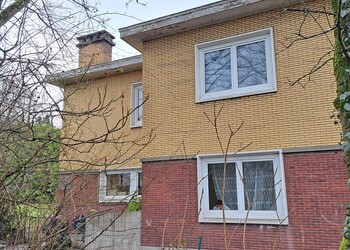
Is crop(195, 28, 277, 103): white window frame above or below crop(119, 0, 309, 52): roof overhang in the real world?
below

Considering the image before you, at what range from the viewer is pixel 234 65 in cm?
818

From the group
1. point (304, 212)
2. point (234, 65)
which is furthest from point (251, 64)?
point (304, 212)

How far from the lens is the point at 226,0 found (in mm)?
7969

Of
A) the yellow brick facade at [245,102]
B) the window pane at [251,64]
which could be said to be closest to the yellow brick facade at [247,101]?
the yellow brick facade at [245,102]

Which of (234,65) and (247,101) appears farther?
(234,65)

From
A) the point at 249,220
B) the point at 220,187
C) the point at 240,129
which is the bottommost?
the point at 249,220

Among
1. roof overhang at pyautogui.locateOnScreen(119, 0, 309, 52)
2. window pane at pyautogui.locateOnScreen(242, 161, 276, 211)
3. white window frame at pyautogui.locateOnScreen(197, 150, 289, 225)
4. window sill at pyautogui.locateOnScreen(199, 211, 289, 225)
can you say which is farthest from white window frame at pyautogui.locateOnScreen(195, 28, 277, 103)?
window sill at pyautogui.locateOnScreen(199, 211, 289, 225)

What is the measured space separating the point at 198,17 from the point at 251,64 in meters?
1.94

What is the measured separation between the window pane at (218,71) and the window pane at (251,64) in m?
0.30

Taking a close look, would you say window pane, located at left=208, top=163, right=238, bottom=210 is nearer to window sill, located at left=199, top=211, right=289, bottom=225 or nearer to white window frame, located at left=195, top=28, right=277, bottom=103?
window sill, located at left=199, top=211, right=289, bottom=225

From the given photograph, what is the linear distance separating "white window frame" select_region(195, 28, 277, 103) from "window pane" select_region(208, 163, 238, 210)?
1841 millimetres

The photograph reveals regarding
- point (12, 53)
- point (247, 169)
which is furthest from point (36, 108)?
point (247, 169)

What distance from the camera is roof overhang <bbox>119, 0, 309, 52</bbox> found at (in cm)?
→ 780

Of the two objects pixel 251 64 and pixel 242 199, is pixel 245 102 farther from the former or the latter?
pixel 242 199
